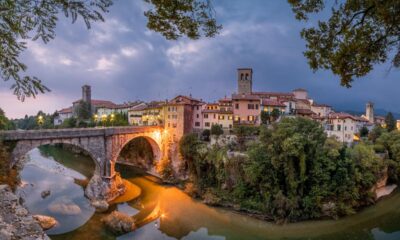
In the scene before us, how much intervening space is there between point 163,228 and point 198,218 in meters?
3.08

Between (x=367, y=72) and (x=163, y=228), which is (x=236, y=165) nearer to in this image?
(x=163, y=228)

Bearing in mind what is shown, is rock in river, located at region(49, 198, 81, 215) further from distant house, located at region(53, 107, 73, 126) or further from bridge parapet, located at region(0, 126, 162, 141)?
distant house, located at region(53, 107, 73, 126)

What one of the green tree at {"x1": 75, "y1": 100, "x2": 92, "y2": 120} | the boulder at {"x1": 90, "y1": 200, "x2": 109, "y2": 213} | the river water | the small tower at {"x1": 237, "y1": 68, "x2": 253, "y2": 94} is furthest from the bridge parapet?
the green tree at {"x1": 75, "y1": 100, "x2": 92, "y2": 120}

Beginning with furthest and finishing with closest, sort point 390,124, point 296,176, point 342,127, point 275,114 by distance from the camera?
point 390,124
point 275,114
point 342,127
point 296,176

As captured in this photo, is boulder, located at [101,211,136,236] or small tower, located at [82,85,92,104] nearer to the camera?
boulder, located at [101,211,136,236]

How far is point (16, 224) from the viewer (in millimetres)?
3643

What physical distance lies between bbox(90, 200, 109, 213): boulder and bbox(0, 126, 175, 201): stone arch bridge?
2.96ft

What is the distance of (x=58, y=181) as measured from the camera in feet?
90.8

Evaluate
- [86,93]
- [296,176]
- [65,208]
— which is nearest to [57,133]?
[65,208]

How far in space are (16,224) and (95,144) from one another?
68.0 feet

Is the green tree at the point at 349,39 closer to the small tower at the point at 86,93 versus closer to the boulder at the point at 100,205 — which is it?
the boulder at the point at 100,205

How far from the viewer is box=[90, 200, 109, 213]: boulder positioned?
2027 cm

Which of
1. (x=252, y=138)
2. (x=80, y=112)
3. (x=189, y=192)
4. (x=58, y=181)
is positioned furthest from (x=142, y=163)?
(x=80, y=112)

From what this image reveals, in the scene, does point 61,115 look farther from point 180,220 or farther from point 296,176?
point 296,176
